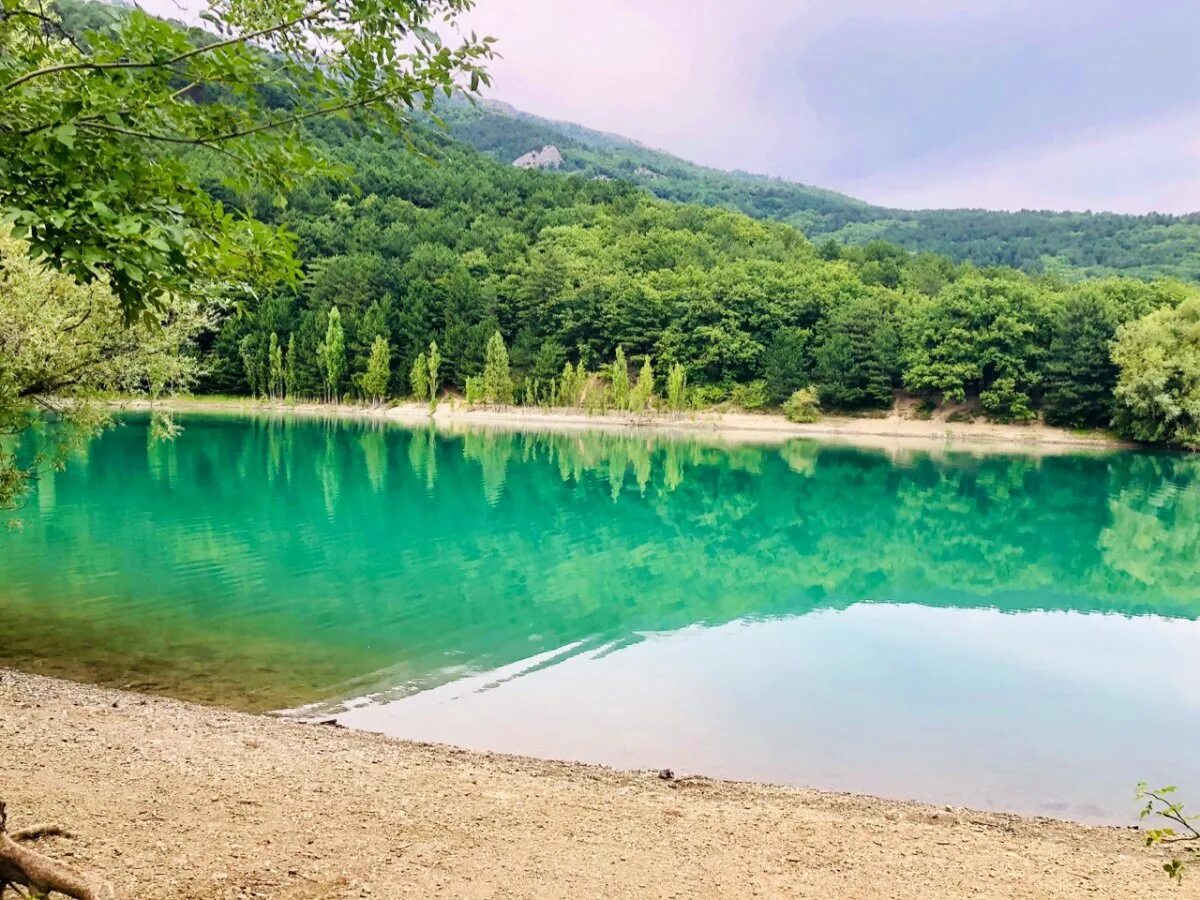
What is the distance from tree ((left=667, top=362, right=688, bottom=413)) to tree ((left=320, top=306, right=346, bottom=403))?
32995 millimetres

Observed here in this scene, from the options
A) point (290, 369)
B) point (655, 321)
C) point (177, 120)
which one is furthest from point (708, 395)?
point (177, 120)

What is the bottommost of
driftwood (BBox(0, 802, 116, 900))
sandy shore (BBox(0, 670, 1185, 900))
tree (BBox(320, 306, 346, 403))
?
sandy shore (BBox(0, 670, 1185, 900))

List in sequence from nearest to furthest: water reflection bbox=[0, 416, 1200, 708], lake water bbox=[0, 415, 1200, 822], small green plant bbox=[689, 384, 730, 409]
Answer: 1. lake water bbox=[0, 415, 1200, 822]
2. water reflection bbox=[0, 416, 1200, 708]
3. small green plant bbox=[689, 384, 730, 409]

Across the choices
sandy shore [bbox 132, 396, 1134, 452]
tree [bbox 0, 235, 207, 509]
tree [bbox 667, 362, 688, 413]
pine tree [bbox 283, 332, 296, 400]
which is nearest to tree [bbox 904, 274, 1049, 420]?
sandy shore [bbox 132, 396, 1134, 452]

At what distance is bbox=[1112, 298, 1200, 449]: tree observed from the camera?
64.4 metres

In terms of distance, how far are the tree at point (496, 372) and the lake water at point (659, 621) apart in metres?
51.0

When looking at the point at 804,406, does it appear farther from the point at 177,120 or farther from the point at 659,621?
the point at 177,120

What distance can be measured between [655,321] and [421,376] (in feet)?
85.0

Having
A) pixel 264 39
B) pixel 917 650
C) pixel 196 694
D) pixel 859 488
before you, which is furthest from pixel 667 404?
pixel 264 39

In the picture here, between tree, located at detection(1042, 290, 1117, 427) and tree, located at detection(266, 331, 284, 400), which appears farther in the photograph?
tree, located at detection(266, 331, 284, 400)

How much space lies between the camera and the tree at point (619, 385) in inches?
3418

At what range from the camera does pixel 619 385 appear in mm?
86625

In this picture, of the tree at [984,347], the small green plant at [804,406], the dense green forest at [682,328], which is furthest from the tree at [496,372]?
the tree at [984,347]

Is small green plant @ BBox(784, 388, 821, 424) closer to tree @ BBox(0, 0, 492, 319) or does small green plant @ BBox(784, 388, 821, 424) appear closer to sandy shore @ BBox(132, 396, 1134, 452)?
sandy shore @ BBox(132, 396, 1134, 452)
